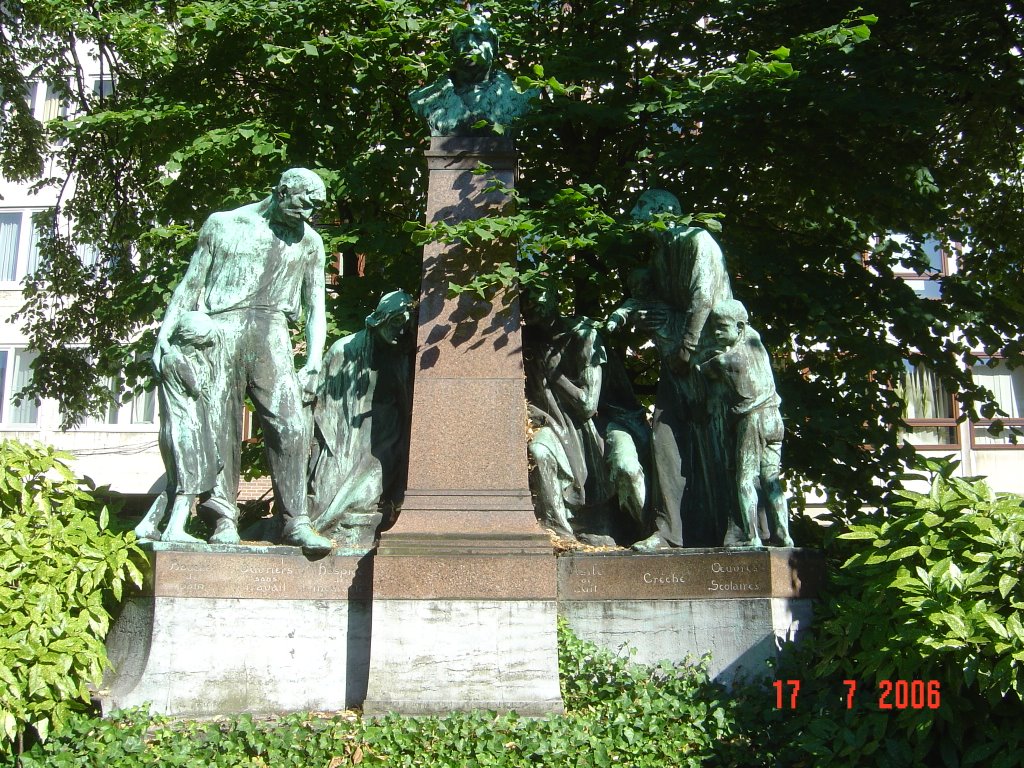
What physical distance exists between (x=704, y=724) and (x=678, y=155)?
5911mm

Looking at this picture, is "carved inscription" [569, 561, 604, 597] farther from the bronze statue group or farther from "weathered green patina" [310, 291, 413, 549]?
"weathered green patina" [310, 291, 413, 549]

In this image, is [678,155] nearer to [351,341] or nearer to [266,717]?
[351,341]

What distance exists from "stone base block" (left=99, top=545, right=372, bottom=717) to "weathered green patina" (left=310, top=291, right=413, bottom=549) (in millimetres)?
752

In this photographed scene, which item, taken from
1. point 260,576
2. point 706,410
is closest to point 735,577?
point 706,410

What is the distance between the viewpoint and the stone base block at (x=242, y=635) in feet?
22.7

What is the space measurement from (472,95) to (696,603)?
4.14 metres

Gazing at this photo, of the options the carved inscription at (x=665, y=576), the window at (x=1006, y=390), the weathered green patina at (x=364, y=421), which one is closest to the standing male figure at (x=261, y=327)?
the weathered green patina at (x=364, y=421)

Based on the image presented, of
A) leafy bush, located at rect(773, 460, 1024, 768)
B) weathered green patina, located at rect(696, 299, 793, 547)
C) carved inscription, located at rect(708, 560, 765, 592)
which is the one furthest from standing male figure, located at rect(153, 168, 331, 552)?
leafy bush, located at rect(773, 460, 1024, 768)

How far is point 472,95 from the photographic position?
851 cm

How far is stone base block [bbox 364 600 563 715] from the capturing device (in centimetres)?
684

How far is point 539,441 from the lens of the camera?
27.3 feet

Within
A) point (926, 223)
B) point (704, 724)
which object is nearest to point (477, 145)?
point (704, 724)

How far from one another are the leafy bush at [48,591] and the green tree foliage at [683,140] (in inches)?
145

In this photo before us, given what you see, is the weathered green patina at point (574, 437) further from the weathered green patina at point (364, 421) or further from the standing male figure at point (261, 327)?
the standing male figure at point (261, 327)
